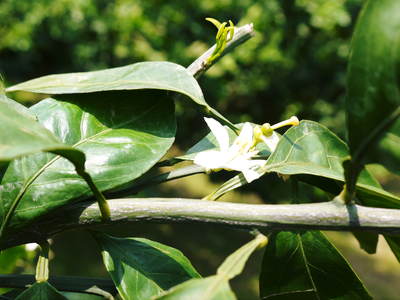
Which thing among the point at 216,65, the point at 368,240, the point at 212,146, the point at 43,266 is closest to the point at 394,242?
the point at 368,240

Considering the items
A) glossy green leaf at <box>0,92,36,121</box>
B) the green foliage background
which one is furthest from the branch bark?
the green foliage background

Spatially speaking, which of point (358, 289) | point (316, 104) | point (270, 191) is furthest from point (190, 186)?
point (358, 289)

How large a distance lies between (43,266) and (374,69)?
277 mm

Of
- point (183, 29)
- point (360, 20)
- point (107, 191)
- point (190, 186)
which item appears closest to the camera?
point (360, 20)

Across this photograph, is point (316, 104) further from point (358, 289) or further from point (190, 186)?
point (358, 289)

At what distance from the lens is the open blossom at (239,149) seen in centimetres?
44

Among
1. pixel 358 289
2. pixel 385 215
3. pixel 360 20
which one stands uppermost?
pixel 360 20

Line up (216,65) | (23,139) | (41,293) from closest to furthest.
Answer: (23,139)
(41,293)
(216,65)

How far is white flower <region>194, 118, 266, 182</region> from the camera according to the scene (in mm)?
438

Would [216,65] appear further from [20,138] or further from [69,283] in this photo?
[20,138]

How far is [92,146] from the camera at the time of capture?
0.45 metres

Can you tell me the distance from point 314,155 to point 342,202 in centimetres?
9

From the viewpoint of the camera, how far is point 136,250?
1.46 feet

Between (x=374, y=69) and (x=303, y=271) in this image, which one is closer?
(x=374, y=69)
